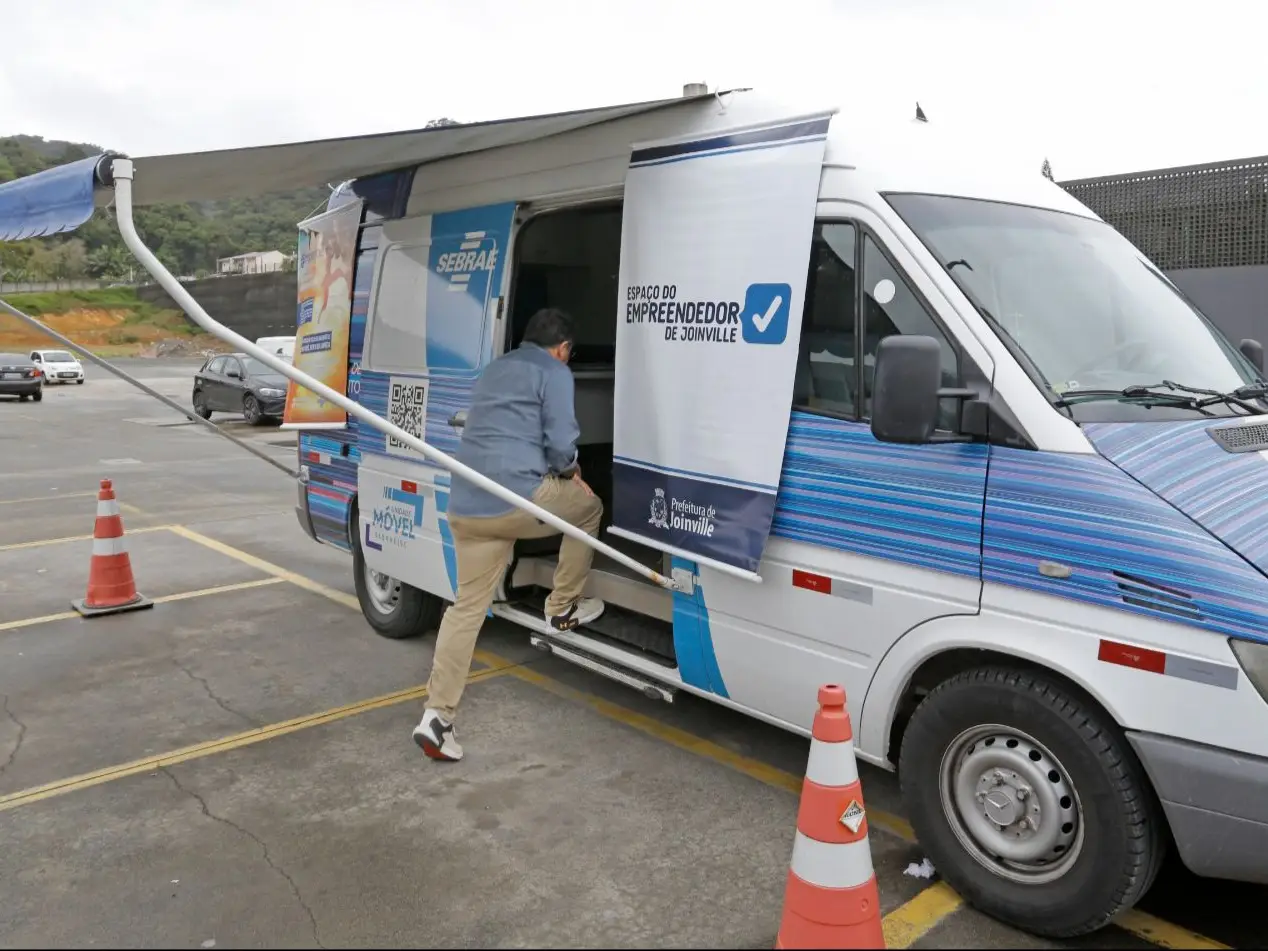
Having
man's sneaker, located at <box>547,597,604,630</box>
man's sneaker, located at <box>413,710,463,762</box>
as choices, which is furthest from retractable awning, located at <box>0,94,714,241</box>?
man's sneaker, located at <box>413,710,463,762</box>

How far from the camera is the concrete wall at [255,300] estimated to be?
62.3 meters

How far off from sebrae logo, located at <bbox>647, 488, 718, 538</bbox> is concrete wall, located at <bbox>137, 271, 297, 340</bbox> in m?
60.1

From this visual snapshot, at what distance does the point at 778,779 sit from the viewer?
432cm

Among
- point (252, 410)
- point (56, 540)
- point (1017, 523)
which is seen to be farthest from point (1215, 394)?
point (252, 410)

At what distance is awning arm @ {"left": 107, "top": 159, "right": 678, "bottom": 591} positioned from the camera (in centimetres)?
390

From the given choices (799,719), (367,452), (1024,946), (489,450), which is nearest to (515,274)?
(489,450)

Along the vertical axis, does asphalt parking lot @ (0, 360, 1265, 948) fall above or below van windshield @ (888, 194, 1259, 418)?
below

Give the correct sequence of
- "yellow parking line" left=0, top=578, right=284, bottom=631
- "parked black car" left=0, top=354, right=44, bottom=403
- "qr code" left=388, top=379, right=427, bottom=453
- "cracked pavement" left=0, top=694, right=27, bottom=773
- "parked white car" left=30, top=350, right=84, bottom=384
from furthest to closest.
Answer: "parked white car" left=30, top=350, right=84, bottom=384 < "parked black car" left=0, top=354, right=44, bottom=403 < "yellow parking line" left=0, top=578, right=284, bottom=631 < "qr code" left=388, top=379, right=427, bottom=453 < "cracked pavement" left=0, top=694, right=27, bottom=773

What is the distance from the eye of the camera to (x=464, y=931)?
3232mm

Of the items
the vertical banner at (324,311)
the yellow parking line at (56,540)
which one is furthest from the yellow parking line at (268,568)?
the vertical banner at (324,311)

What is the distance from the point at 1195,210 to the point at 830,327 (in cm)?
1073

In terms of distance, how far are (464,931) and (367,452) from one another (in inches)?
137

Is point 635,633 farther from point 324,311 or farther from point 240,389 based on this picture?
point 240,389

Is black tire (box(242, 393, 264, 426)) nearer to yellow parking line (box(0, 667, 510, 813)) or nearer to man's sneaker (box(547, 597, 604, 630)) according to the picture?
yellow parking line (box(0, 667, 510, 813))
